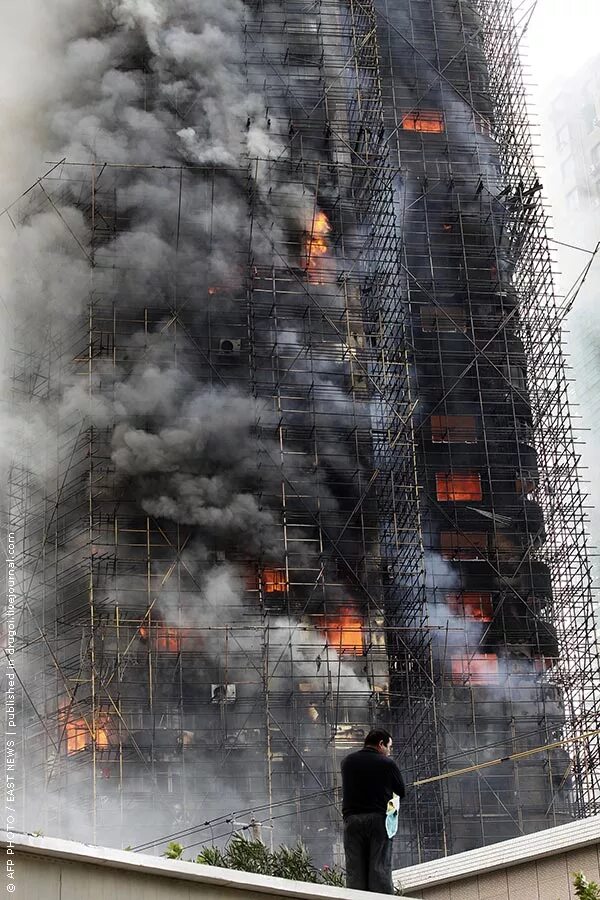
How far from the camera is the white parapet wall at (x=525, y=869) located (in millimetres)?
11211

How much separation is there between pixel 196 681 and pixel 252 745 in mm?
1601

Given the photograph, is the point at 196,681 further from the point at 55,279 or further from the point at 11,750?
the point at 55,279

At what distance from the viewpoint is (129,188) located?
29.4 m

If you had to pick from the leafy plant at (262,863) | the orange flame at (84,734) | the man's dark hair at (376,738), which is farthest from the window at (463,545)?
the man's dark hair at (376,738)

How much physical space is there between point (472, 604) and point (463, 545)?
1341 millimetres

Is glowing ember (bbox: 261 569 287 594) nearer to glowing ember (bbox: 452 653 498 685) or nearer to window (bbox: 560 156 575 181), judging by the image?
glowing ember (bbox: 452 653 498 685)

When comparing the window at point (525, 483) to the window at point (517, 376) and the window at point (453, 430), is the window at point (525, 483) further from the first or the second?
the window at point (517, 376)

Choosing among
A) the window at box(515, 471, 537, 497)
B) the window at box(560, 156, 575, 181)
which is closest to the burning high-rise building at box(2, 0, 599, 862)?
the window at box(515, 471, 537, 497)

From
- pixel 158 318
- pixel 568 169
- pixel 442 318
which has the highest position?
pixel 568 169

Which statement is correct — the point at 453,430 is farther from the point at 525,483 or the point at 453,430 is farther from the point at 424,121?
A: the point at 424,121

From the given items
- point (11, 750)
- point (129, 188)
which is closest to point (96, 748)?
point (11, 750)

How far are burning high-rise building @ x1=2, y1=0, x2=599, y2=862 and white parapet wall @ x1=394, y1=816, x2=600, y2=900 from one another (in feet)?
40.6

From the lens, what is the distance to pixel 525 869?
38.6ft

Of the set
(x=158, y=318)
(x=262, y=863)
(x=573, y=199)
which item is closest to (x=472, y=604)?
(x=158, y=318)
